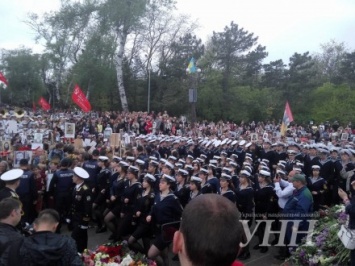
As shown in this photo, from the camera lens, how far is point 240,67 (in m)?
48.6

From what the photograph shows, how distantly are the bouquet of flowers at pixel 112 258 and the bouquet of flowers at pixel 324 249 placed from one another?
2425 millimetres

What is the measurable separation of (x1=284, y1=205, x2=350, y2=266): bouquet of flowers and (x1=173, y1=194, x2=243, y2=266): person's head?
4404 millimetres

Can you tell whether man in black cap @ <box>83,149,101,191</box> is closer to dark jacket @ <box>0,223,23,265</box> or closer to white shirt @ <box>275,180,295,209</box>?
white shirt @ <box>275,180,295,209</box>

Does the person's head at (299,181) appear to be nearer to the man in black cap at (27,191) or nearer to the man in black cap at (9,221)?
the man in black cap at (9,221)

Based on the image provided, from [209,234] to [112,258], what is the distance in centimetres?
409

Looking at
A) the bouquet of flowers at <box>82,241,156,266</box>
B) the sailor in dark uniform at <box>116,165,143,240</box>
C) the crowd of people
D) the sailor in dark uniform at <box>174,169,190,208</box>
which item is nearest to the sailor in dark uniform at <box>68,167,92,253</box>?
the crowd of people

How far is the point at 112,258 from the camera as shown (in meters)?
5.53

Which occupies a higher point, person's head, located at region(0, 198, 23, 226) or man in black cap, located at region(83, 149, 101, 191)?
person's head, located at region(0, 198, 23, 226)

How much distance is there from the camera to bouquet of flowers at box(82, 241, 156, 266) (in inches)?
211

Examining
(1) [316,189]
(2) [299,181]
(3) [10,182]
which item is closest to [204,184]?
→ (2) [299,181]

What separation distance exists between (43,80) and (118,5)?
19.8 metres

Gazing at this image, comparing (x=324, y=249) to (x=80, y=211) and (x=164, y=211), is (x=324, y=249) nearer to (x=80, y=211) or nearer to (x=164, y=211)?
(x=164, y=211)

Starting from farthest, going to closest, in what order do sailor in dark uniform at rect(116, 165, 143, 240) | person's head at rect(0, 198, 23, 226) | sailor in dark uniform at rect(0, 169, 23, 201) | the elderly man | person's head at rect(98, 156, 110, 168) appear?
person's head at rect(98, 156, 110, 168) < sailor in dark uniform at rect(116, 165, 143, 240) < the elderly man < sailor in dark uniform at rect(0, 169, 23, 201) < person's head at rect(0, 198, 23, 226)

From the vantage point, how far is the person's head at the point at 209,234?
181 centimetres
